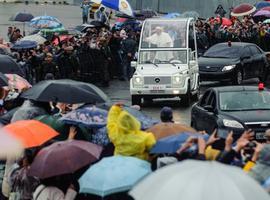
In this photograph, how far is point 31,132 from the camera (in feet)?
31.9

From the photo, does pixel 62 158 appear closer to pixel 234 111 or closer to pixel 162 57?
pixel 234 111

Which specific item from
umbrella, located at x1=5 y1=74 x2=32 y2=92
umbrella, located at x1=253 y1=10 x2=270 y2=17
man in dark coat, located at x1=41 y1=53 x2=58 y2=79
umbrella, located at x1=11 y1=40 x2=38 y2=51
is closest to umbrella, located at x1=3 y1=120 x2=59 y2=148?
umbrella, located at x1=5 y1=74 x2=32 y2=92

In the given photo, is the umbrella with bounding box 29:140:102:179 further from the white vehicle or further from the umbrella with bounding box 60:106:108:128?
the white vehicle

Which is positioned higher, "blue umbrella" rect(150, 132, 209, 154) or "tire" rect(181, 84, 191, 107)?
"blue umbrella" rect(150, 132, 209, 154)

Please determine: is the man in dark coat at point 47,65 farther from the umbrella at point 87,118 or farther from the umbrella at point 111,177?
the umbrella at point 111,177

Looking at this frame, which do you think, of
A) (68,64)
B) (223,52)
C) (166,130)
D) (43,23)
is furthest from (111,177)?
(43,23)

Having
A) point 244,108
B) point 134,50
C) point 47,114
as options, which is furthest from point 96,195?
point 134,50

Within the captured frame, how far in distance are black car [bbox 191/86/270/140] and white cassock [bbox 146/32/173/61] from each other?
20.7ft

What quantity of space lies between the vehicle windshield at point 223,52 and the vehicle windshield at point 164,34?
3.96m

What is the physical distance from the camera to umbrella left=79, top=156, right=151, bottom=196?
8.12 meters

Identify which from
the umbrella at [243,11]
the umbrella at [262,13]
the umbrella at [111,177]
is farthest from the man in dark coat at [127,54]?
the umbrella at [111,177]

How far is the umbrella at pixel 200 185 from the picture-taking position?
626cm

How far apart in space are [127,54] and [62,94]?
17.6 metres

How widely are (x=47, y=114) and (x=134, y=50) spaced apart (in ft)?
59.5
